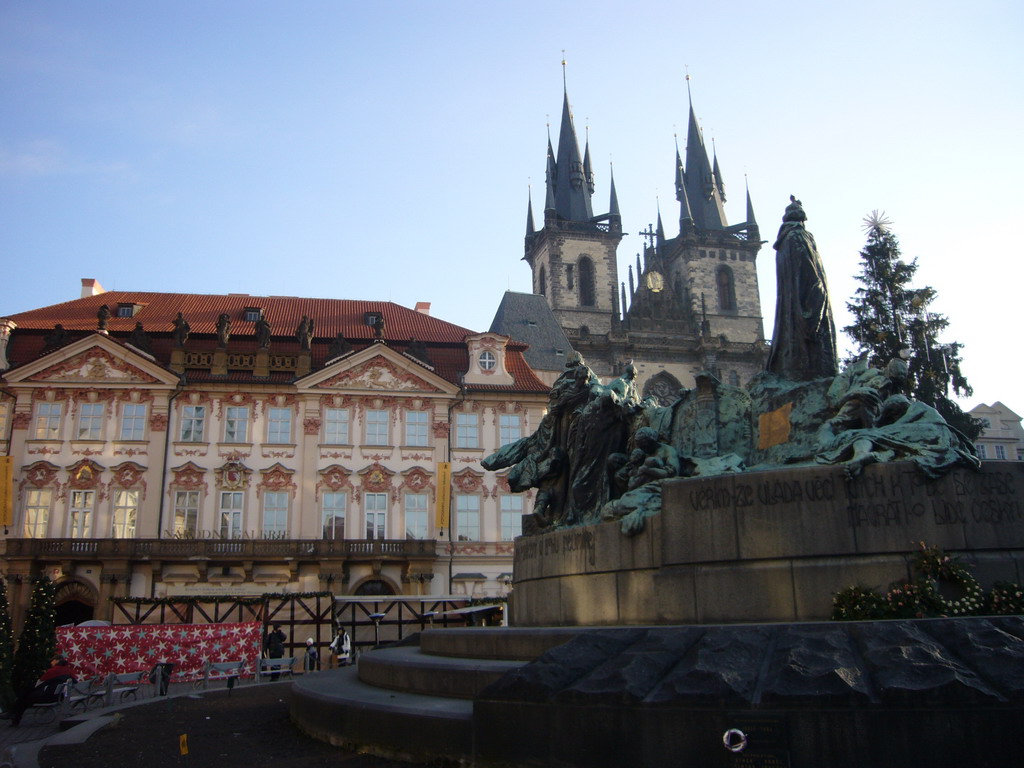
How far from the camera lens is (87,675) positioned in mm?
18719

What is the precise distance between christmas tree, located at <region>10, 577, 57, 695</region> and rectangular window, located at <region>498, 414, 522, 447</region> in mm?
19561

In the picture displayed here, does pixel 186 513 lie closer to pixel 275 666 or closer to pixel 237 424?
pixel 237 424

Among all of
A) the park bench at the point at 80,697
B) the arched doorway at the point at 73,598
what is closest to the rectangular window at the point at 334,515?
the arched doorway at the point at 73,598

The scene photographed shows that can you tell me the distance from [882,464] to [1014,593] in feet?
4.47

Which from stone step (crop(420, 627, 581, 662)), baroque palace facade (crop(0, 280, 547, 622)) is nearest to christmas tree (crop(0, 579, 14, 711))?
stone step (crop(420, 627, 581, 662))

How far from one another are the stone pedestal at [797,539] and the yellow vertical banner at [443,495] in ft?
78.6

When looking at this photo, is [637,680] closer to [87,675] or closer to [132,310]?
[87,675]

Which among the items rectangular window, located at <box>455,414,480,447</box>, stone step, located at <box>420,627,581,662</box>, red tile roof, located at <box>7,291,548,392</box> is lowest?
stone step, located at <box>420,627,581,662</box>

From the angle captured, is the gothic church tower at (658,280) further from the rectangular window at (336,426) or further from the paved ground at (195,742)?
the paved ground at (195,742)

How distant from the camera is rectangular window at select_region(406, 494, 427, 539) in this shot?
32469 mm

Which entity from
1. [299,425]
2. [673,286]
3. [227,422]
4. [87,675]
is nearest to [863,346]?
[299,425]

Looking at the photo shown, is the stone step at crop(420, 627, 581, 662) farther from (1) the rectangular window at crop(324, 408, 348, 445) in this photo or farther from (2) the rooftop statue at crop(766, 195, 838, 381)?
(1) the rectangular window at crop(324, 408, 348, 445)

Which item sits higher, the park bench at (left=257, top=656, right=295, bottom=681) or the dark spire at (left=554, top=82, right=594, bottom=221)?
the dark spire at (left=554, top=82, right=594, bottom=221)

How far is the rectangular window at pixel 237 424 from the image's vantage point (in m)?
32.6
